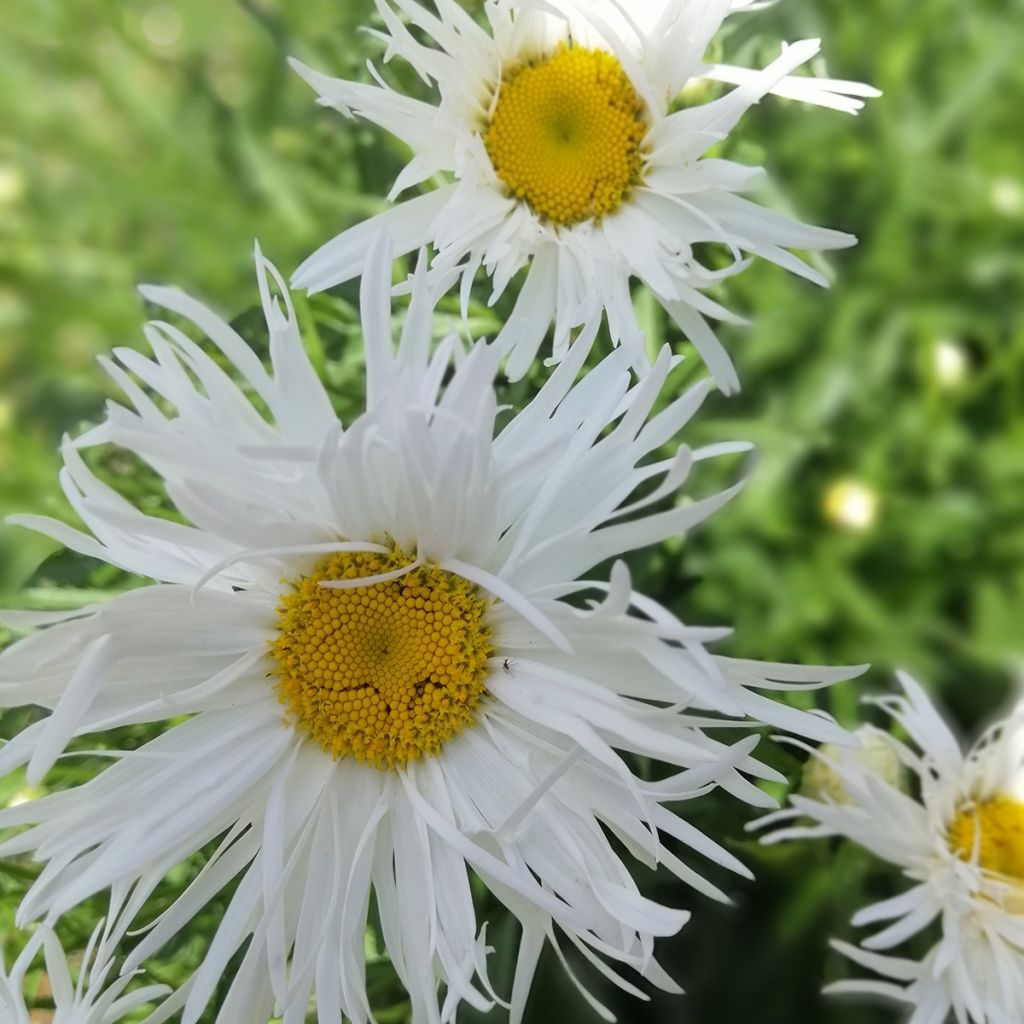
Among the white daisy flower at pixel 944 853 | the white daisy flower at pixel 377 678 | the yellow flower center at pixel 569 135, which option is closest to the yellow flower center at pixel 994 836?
the white daisy flower at pixel 944 853

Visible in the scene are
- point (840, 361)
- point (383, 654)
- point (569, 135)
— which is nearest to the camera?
point (383, 654)

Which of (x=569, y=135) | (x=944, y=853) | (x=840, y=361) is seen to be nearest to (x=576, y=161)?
(x=569, y=135)

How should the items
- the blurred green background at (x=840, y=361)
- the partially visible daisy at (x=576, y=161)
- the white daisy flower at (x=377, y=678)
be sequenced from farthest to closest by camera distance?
the blurred green background at (x=840, y=361) < the partially visible daisy at (x=576, y=161) < the white daisy flower at (x=377, y=678)

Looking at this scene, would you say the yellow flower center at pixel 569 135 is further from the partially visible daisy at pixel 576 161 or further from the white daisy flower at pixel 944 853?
→ the white daisy flower at pixel 944 853

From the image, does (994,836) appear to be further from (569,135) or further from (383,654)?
(569,135)

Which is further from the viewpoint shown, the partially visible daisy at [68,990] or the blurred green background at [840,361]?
the blurred green background at [840,361]
